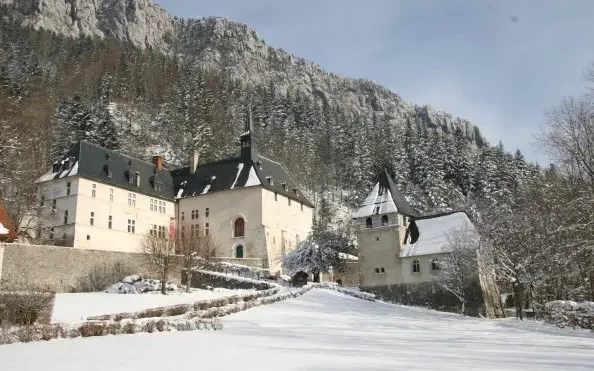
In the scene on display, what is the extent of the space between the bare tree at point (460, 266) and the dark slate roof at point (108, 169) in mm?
31121

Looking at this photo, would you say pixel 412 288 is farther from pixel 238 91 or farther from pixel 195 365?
pixel 238 91

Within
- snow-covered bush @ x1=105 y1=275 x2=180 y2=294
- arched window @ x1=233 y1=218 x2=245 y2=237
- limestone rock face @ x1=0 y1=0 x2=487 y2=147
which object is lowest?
snow-covered bush @ x1=105 y1=275 x2=180 y2=294

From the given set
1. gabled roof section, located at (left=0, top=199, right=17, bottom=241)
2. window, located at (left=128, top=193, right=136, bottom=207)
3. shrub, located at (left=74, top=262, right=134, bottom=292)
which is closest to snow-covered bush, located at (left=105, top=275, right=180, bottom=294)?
shrub, located at (left=74, top=262, right=134, bottom=292)

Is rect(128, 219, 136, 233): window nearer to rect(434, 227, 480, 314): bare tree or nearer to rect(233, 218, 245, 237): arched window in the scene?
rect(233, 218, 245, 237): arched window

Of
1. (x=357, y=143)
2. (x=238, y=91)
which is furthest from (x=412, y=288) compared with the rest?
(x=238, y=91)

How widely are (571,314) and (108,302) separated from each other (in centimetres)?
2264

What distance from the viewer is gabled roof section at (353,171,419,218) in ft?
135

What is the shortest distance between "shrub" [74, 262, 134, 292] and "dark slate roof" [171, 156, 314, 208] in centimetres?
1822

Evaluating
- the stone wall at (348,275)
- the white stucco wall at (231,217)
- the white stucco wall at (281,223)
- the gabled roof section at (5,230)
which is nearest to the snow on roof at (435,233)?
the stone wall at (348,275)

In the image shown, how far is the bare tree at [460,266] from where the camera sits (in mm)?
34781

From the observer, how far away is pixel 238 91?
107 meters

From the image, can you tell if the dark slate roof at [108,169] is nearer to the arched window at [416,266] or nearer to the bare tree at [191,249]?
the bare tree at [191,249]

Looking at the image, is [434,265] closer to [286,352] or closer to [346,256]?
[346,256]

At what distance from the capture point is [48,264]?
32.9m
